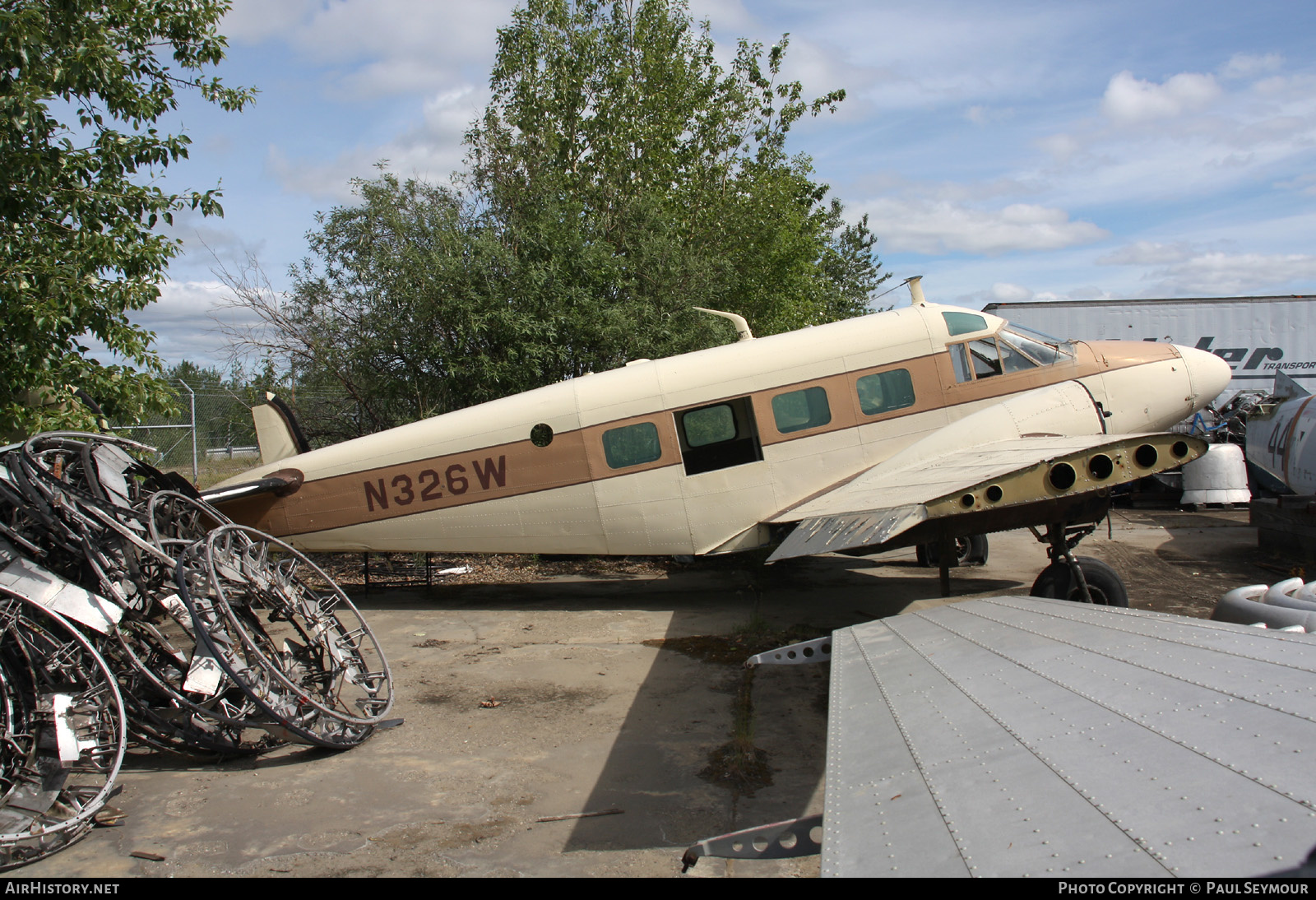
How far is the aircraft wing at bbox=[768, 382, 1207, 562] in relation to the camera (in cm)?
682

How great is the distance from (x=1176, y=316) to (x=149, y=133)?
2561cm

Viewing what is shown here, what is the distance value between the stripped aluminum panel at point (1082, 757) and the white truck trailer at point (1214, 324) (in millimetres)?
21971

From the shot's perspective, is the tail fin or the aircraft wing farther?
the tail fin

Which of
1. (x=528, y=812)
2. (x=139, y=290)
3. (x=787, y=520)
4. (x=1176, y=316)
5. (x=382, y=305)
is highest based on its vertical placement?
(x=382, y=305)

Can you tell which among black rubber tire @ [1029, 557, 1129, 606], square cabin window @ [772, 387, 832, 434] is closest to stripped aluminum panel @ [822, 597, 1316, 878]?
black rubber tire @ [1029, 557, 1129, 606]

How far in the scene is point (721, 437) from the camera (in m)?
9.37

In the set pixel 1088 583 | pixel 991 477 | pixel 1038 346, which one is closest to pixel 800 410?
pixel 991 477

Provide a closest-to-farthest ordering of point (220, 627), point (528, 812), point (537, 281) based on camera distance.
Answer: point (528, 812) < point (220, 627) < point (537, 281)

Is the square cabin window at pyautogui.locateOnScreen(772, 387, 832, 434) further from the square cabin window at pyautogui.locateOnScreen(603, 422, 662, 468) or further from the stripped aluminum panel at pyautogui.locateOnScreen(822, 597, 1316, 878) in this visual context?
the stripped aluminum panel at pyautogui.locateOnScreen(822, 597, 1316, 878)

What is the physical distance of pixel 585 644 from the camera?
8438 mm

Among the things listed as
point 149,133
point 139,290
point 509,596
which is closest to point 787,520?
point 509,596

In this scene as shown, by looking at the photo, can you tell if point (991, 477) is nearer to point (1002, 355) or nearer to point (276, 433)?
point (1002, 355)

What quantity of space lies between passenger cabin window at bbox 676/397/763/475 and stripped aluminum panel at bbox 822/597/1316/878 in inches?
228

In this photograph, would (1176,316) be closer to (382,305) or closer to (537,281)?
(537,281)
